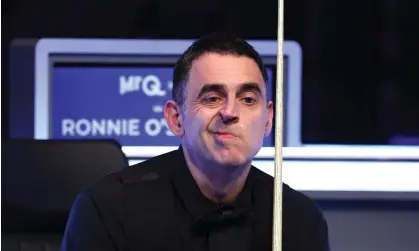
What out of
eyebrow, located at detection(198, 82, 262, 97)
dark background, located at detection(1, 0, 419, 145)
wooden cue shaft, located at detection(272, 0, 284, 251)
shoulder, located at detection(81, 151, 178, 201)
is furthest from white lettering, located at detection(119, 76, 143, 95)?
wooden cue shaft, located at detection(272, 0, 284, 251)

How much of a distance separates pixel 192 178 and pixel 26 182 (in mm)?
475

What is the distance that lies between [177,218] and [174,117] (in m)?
0.14

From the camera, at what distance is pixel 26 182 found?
1391 mm

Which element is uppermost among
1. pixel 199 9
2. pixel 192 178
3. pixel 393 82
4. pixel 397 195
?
pixel 199 9

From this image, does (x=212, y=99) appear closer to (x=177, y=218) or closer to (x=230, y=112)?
(x=230, y=112)

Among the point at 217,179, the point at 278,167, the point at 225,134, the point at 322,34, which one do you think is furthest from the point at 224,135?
the point at 322,34

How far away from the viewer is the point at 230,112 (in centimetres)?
89

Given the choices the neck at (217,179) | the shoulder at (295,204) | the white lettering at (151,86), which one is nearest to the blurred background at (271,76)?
the white lettering at (151,86)

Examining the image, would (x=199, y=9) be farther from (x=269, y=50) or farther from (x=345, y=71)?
(x=345, y=71)

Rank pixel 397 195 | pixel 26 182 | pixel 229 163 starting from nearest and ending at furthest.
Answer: pixel 229 163
pixel 26 182
pixel 397 195

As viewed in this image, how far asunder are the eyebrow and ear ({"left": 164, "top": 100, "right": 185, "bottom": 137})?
8 centimetres

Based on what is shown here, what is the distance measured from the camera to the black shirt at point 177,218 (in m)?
1.00

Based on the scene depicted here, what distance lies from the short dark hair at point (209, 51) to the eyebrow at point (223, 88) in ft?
0.18

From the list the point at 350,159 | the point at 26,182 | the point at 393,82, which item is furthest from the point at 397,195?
the point at 26,182
